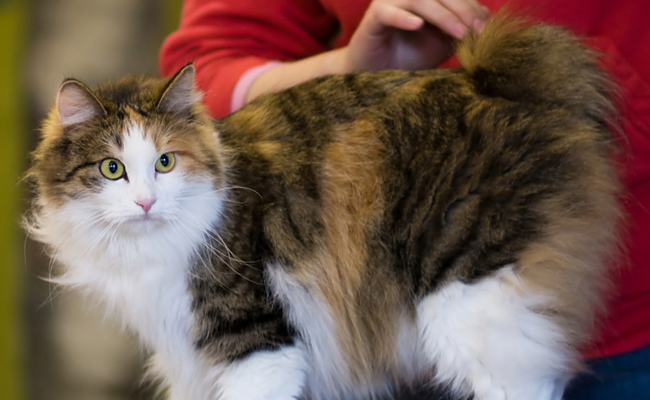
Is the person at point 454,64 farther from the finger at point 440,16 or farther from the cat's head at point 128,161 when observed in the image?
the cat's head at point 128,161

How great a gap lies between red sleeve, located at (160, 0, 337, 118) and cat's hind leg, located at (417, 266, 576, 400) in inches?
29.8

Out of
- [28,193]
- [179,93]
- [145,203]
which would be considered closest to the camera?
[145,203]

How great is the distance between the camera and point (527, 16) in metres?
1.00

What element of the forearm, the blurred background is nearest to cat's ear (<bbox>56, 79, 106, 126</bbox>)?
the forearm

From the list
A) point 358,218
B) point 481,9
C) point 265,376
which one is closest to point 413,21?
point 481,9

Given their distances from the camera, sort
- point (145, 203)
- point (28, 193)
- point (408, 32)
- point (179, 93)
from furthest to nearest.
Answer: point (28, 193), point (408, 32), point (179, 93), point (145, 203)

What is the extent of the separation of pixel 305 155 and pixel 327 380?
45cm

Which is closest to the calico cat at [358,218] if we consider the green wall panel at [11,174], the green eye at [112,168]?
the green eye at [112,168]

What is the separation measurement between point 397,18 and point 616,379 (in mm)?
774

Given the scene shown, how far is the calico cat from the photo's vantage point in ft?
2.92

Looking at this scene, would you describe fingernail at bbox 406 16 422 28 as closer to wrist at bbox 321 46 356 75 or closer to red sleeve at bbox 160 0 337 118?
wrist at bbox 321 46 356 75

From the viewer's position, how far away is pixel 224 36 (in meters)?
1.43

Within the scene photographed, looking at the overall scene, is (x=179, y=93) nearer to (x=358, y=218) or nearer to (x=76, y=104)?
(x=76, y=104)

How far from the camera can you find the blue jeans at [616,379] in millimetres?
929
